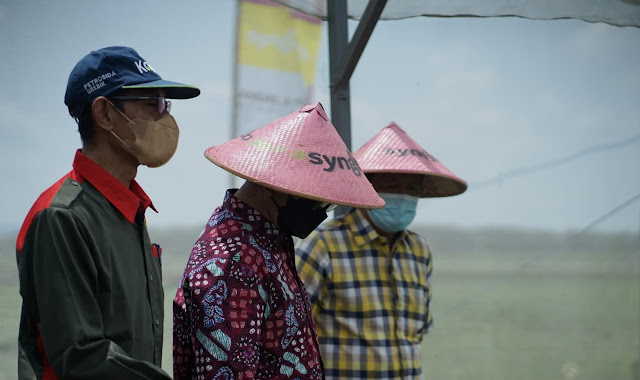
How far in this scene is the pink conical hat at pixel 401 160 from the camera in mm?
2926

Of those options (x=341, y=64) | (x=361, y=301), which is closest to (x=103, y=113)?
(x=361, y=301)

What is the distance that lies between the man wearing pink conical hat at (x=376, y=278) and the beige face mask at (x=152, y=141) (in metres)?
1.06

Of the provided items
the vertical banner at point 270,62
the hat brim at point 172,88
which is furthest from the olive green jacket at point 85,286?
the vertical banner at point 270,62

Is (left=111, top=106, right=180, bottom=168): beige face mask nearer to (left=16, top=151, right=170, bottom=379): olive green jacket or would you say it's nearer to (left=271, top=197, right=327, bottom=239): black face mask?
(left=16, top=151, right=170, bottom=379): olive green jacket

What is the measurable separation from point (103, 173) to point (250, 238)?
0.41 m

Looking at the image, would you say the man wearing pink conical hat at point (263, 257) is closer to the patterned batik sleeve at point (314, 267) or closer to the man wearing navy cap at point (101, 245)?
the man wearing navy cap at point (101, 245)

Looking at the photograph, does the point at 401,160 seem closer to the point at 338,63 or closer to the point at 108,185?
the point at 338,63

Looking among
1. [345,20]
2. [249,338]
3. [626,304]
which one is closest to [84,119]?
[249,338]

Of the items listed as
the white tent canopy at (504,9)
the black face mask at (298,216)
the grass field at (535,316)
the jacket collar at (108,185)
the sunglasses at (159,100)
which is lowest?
the grass field at (535,316)

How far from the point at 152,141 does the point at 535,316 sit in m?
3.74

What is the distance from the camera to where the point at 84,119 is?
173 centimetres

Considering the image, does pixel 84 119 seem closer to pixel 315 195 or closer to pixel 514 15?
pixel 315 195

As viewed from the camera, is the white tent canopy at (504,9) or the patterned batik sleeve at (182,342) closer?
the patterned batik sleeve at (182,342)

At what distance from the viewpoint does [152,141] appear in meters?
1.77
